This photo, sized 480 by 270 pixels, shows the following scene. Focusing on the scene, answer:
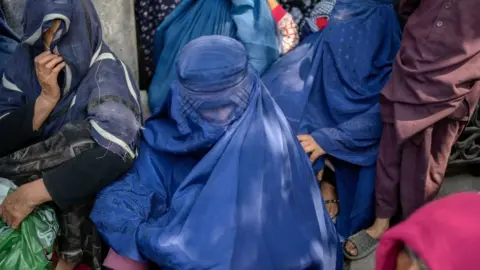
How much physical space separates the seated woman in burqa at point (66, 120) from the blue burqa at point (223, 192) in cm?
14

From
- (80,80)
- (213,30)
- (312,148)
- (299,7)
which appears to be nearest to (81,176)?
(80,80)

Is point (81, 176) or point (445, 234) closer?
point (445, 234)

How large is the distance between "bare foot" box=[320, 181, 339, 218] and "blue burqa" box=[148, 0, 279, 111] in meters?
0.65

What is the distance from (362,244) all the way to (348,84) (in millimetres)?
A: 741

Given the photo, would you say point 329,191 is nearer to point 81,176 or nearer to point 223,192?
point 223,192

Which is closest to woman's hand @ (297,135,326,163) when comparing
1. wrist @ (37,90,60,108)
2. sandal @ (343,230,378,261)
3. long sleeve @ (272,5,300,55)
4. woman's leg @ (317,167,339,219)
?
woman's leg @ (317,167,339,219)

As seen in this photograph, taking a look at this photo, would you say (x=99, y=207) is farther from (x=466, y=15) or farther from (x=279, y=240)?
(x=466, y=15)

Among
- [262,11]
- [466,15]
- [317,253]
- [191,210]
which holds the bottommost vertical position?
[317,253]

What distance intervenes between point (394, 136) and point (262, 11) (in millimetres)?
919

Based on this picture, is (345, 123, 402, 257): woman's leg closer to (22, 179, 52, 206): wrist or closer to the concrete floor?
the concrete floor

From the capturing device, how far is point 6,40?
9.98ft

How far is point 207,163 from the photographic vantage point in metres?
2.17

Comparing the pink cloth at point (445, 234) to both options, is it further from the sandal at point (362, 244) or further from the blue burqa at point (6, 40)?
the blue burqa at point (6, 40)

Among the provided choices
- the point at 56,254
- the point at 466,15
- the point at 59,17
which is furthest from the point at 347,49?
the point at 56,254
